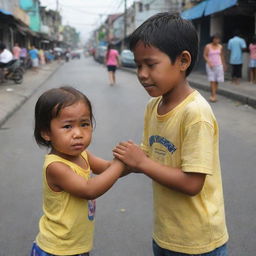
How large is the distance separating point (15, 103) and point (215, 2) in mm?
9208

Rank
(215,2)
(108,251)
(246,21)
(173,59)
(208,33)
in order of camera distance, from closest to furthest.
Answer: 1. (173,59)
2. (108,251)
3. (215,2)
4. (246,21)
5. (208,33)

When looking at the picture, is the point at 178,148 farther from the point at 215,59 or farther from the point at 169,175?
the point at 215,59

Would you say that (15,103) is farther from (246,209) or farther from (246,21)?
(246,21)

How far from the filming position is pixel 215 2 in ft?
50.8

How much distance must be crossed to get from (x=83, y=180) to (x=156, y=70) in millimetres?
503

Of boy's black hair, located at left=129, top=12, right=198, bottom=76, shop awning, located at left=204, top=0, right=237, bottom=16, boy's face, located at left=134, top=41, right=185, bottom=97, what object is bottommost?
boy's face, located at left=134, top=41, right=185, bottom=97

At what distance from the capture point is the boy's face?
4.70 feet

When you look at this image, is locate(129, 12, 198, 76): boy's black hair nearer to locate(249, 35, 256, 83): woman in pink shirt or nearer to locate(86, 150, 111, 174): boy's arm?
locate(86, 150, 111, 174): boy's arm

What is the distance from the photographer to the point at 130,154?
4.84ft

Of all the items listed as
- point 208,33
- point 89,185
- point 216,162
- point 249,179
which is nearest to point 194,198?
point 216,162

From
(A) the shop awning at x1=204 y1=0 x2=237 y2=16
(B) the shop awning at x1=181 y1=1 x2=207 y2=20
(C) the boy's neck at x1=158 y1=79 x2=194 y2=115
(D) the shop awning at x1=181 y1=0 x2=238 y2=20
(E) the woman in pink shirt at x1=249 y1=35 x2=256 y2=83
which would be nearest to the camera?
(C) the boy's neck at x1=158 y1=79 x2=194 y2=115

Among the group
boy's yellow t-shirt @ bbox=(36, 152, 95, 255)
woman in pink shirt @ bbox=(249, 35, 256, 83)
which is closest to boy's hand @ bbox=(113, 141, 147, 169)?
boy's yellow t-shirt @ bbox=(36, 152, 95, 255)

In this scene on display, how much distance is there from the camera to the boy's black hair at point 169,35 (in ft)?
4.66

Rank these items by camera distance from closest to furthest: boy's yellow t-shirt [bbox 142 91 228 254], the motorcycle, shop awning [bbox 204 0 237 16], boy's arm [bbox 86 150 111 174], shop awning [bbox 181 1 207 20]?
boy's yellow t-shirt [bbox 142 91 228 254] → boy's arm [bbox 86 150 111 174] → shop awning [bbox 204 0 237 16] → the motorcycle → shop awning [bbox 181 1 207 20]
